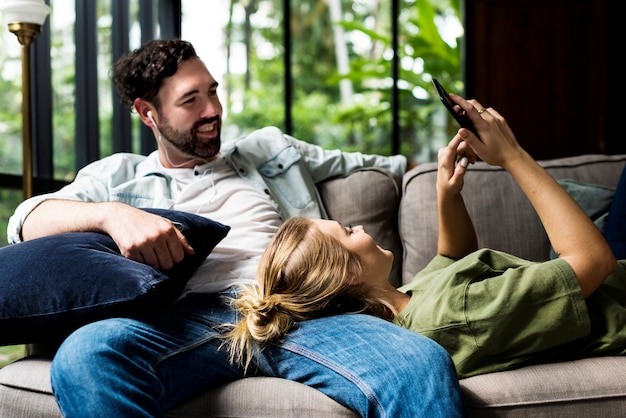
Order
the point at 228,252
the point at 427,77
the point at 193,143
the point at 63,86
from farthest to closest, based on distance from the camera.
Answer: the point at 427,77 → the point at 63,86 → the point at 193,143 → the point at 228,252

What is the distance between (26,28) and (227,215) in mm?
905

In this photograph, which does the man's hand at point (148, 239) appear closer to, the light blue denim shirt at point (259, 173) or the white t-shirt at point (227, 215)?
the white t-shirt at point (227, 215)

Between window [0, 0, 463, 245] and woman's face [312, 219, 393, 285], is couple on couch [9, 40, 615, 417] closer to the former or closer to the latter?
woman's face [312, 219, 393, 285]

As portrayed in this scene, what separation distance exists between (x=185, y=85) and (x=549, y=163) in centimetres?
114

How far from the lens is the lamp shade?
2.36 metres

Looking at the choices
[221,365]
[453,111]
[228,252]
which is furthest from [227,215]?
[453,111]

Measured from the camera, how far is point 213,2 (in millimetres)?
6793

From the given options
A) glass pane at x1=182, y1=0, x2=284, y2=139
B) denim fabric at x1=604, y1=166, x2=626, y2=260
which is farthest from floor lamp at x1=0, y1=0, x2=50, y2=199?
glass pane at x1=182, y1=0, x2=284, y2=139

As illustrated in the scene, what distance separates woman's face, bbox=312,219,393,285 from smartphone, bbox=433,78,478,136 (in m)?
0.34

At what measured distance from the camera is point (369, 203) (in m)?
2.32

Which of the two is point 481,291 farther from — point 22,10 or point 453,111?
point 22,10

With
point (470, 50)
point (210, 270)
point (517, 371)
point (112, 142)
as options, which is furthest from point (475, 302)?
point (470, 50)

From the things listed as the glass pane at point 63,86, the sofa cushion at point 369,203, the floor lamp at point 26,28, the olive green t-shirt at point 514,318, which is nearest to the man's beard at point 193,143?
the sofa cushion at point 369,203

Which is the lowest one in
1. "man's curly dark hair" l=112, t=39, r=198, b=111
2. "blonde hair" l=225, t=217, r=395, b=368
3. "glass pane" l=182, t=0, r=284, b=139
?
"blonde hair" l=225, t=217, r=395, b=368
